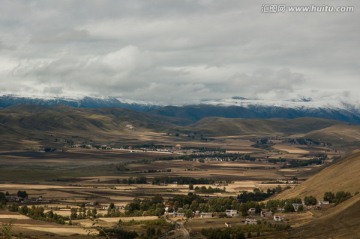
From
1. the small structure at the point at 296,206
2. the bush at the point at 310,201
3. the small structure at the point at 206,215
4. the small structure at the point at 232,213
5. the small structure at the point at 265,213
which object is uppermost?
the bush at the point at 310,201

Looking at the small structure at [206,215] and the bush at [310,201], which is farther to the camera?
the bush at [310,201]

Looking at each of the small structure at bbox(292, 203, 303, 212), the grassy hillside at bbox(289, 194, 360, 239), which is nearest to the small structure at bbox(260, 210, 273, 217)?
the small structure at bbox(292, 203, 303, 212)

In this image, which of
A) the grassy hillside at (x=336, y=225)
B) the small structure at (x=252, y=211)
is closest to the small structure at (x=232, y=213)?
the small structure at (x=252, y=211)

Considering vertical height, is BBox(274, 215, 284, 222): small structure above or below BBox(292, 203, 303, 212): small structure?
below

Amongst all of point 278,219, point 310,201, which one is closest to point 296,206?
point 310,201

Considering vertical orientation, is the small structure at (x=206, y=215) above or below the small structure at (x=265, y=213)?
below

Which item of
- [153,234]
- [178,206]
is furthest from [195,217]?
[153,234]

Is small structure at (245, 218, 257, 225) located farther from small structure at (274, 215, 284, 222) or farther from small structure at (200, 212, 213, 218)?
small structure at (200, 212, 213, 218)

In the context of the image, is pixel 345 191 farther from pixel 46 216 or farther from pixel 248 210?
pixel 46 216

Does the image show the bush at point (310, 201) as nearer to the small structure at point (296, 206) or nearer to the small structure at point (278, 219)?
the small structure at point (296, 206)

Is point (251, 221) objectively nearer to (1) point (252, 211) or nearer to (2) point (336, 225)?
(1) point (252, 211)

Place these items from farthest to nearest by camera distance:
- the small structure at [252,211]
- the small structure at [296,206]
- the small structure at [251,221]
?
the small structure at [296,206], the small structure at [252,211], the small structure at [251,221]
